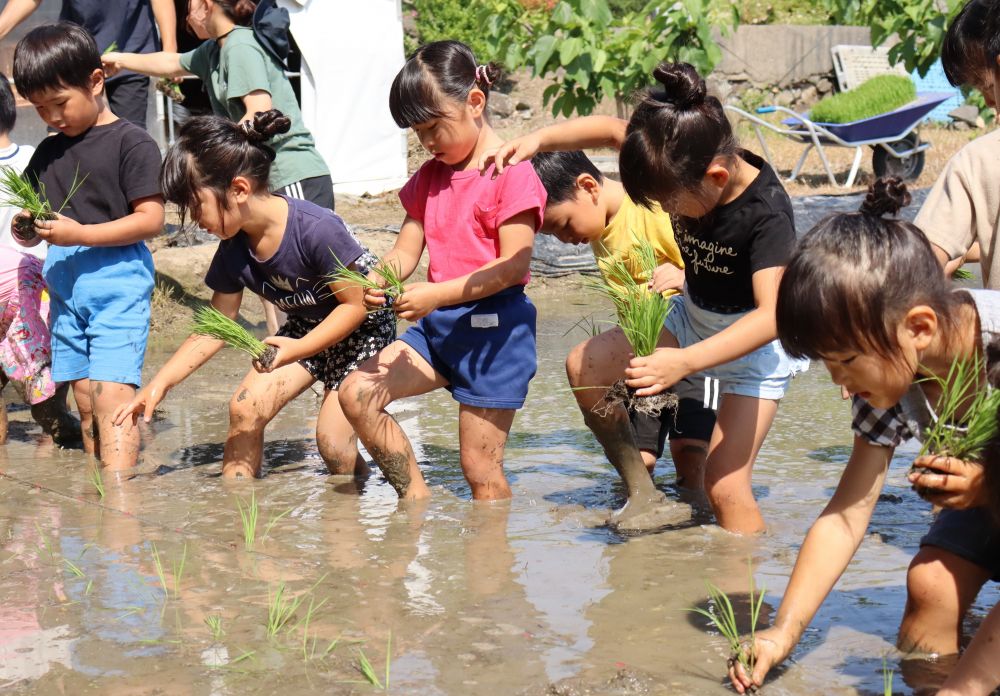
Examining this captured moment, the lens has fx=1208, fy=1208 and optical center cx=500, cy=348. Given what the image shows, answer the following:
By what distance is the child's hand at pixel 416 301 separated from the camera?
12.3ft

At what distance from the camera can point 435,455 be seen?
4824 millimetres

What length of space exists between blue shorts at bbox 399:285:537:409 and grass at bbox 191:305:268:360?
601 mm

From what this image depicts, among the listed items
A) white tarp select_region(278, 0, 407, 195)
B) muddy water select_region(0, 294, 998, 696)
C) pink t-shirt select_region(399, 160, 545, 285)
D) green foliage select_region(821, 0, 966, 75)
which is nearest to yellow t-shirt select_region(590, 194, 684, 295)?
pink t-shirt select_region(399, 160, 545, 285)

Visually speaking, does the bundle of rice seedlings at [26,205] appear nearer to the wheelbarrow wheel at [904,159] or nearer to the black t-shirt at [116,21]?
the black t-shirt at [116,21]

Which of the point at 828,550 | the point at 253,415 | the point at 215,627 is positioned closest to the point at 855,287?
the point at 828,550

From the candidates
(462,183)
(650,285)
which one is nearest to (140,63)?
(462,183)

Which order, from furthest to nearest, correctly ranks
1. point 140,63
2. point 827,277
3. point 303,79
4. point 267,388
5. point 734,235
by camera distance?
point 303,79 → point 140,63 → point 267,388 → point 734,235 → point 827,277

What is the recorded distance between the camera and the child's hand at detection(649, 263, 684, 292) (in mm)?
4098

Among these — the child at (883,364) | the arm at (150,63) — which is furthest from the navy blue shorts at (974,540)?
the arm at (150,63)

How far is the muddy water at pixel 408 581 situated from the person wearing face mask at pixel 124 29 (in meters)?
2.39

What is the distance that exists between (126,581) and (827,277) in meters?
1.99

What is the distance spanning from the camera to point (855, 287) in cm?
234

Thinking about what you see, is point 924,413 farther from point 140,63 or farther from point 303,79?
point 303,79

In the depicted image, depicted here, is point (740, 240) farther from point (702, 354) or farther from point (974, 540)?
point (974, 540)
